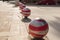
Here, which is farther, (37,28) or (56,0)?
(56,0)

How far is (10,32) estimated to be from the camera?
40.8ft

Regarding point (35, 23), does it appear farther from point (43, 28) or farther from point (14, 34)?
point (14, 34)

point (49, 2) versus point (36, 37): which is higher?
point (36, 37)

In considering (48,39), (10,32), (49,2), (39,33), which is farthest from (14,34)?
(49,2)

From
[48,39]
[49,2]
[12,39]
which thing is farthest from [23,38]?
[49,2]

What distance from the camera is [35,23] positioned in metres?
9.39

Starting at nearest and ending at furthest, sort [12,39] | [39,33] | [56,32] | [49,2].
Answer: [39,33]
[12,39]
[56,32]
[49,2]

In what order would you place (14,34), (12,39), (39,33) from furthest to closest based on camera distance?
(14,34)
(12,39)
(39,33)

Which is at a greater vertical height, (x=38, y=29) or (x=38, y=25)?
(x=38, y=25)

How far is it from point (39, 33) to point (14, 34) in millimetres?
3177

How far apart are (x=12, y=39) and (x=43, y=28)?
2398 millimetres

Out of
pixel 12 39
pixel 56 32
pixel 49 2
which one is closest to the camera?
pixel 12 39

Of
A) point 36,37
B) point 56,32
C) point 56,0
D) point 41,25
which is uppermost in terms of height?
point 41,25

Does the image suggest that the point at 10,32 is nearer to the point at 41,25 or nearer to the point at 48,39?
the point at 48,39
